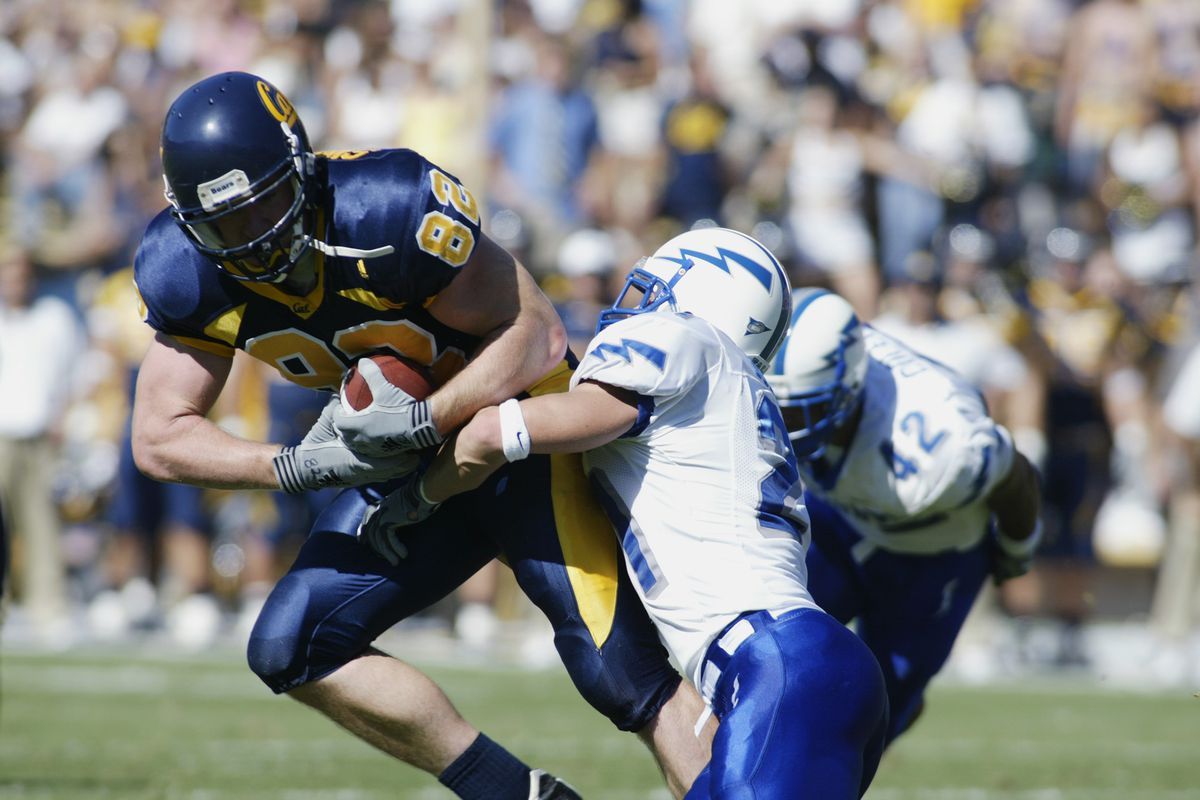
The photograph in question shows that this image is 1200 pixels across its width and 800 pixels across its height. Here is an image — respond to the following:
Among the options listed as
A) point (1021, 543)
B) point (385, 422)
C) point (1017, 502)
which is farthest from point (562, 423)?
point (1021, 543)

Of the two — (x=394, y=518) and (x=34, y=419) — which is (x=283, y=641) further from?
(x=34, y=419)

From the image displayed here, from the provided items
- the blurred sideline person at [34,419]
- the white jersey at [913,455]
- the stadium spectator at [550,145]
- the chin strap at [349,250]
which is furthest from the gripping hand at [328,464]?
the stadium spectator at [550,145]

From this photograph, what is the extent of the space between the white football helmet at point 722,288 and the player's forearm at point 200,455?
84cm

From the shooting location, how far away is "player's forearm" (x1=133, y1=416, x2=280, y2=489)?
3.86 meters

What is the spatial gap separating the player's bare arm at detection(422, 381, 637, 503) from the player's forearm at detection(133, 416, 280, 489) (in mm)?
564

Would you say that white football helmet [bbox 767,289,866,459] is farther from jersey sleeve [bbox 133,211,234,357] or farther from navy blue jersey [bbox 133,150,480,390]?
jersey sleeve [bbox 133,211,234,357]

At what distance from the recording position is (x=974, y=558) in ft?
16.6

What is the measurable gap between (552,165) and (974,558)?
631 centimetres

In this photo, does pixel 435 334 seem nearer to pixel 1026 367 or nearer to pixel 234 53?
pixel 1026 367

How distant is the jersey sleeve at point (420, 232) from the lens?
371 centimetres

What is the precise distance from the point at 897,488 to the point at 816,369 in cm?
53

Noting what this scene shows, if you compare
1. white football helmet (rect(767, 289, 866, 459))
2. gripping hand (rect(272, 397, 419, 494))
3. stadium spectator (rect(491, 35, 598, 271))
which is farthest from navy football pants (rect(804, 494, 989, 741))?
stadium spectator (rect(491, 35, 598, 271))

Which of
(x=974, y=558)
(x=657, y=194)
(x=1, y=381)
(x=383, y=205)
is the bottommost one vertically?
(x=1, y=381)

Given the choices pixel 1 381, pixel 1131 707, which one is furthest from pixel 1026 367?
pixel 1 381
